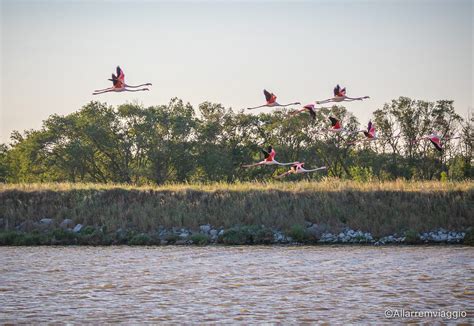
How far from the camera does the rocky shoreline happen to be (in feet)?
108

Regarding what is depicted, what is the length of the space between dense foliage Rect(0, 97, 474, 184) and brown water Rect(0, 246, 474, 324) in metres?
32.3

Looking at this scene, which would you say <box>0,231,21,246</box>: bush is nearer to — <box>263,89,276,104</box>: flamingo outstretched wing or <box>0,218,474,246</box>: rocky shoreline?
<box>0,218,474,246</box>: rocky shoreline

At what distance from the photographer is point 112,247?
32.7 meters

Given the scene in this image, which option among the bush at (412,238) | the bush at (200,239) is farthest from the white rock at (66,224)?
the bush at (412,238)

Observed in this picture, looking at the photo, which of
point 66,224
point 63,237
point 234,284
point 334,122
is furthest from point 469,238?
point 66,224

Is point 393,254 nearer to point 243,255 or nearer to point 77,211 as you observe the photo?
point 243,255

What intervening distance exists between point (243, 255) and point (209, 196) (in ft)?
32.3

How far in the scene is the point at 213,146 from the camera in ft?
209

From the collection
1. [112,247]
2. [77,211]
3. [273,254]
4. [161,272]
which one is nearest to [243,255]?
[273,254]

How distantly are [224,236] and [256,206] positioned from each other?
3247 mm

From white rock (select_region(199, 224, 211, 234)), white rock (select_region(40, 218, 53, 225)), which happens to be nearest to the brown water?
white rock (select_region(199, 224, 211, 234))

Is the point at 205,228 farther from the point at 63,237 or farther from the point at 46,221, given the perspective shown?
the point at 46,221

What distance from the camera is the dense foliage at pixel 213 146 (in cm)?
6244

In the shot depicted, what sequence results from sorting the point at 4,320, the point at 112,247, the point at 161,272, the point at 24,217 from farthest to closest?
the point at 24,217 → the point at 112,247 → the point at 161,272 → the point at 4,320
